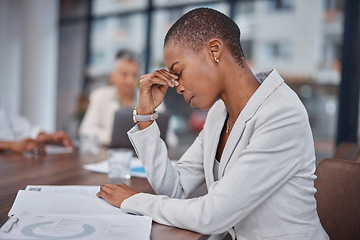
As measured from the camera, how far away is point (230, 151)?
95 centimetres

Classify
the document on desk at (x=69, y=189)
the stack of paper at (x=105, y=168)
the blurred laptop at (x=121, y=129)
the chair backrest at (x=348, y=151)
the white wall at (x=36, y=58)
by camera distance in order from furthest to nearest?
1. the white wall at (x=36, y=58)
2. the blurred laptop at (x=121, y=129)
3. the chair backrest at (x=348, y=151)
4. the stack of paper at (x=105, y=168)
5. the document on desk at (x=69, y=189)

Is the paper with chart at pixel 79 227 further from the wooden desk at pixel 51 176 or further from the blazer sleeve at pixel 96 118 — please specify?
the blazer sleeve at pixel 96 118

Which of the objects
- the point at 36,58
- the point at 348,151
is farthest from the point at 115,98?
the point at 36,58

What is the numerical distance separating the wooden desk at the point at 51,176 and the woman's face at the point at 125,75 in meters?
1.48

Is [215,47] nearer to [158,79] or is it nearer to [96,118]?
[158,79]

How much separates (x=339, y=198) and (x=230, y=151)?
49 centimetres

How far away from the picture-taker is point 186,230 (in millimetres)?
805

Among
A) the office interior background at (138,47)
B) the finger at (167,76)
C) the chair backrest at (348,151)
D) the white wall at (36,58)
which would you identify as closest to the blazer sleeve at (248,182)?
the finger at (167,76)

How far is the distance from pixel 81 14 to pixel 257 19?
284 centimetres

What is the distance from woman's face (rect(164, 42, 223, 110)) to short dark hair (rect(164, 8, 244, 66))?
0.9 inches

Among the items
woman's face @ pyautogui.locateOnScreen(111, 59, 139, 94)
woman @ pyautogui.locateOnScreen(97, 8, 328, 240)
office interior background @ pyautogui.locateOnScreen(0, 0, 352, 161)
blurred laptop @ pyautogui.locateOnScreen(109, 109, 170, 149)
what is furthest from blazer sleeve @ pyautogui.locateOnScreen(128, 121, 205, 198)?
office interior background @ pyautogui.locateOnScreen(0, 0, 352, 161)

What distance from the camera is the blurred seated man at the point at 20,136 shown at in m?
1.73

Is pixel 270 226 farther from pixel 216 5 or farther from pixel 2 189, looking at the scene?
pixel 216 5

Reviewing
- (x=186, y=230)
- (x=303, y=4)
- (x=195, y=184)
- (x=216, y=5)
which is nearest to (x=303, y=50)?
(x=303, y=4)
